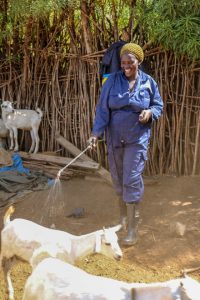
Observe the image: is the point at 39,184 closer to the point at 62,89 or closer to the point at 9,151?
the point at 9,151

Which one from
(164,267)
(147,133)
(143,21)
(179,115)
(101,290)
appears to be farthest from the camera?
(179,115)

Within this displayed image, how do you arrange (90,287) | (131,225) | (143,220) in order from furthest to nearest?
1. (143,220)
2. (131,225)
3. (90,287)

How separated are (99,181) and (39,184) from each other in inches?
34.4

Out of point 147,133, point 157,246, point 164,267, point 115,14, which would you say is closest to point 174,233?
point 157,246

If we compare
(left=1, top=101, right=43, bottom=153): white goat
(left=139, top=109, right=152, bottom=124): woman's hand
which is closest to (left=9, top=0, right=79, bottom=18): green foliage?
(left=1, top=101, right=43, bottom=153): white goat

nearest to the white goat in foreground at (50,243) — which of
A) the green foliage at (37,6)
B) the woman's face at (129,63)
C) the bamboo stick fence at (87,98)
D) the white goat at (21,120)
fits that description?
the woman's face at (129,63)

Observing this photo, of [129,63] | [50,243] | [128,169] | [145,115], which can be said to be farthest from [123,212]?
[50,243]

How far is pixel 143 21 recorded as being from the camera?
603 cm

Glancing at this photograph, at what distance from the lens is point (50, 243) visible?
11.1 ft

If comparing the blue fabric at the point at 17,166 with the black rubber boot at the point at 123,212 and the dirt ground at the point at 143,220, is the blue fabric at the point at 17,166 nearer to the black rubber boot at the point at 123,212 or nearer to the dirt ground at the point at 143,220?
the dirt ground at the point at 143,220

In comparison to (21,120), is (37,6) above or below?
above

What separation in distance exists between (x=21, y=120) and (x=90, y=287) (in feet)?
17.9

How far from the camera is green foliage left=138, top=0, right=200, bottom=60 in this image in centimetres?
549

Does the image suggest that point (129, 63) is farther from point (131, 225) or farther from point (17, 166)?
point (17, 166)
